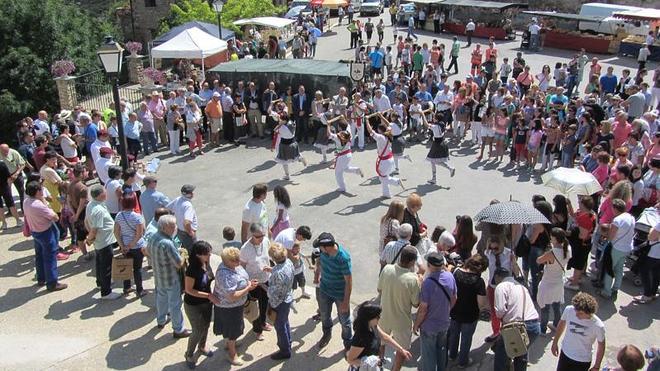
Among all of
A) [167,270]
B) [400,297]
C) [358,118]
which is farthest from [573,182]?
[358,118]

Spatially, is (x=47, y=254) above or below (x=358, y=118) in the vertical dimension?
below

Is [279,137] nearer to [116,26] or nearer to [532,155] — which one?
[532,155]

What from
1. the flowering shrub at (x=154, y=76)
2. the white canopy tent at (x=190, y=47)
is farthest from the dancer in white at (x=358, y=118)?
the flowering shrub at (x=154, y=76)

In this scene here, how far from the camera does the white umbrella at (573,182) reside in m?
8.80

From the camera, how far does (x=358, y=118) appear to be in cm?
1533

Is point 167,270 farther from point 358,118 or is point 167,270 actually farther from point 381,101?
point 381,101

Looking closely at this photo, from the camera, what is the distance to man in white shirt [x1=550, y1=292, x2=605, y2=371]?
5688 mm

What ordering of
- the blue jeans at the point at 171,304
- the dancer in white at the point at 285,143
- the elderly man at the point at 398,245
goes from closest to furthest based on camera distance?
the elderly man at the point at 398,245 → the blue jeans at the point at 171,304 → the dancer in white at the point at 285,143

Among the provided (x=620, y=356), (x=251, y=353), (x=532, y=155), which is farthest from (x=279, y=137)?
(x=620, y=356)

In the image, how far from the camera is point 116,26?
3944 cm

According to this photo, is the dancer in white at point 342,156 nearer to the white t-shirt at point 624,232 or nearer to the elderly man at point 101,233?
the elderly man at point 101,233

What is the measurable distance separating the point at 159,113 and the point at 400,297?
441 inches

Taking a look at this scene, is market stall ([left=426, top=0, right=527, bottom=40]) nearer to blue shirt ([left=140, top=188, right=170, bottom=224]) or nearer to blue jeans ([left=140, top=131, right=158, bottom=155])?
blue jeans ([left=140, top=131, right=158, bottom=155])

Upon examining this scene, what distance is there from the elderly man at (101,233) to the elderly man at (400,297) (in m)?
3.99
